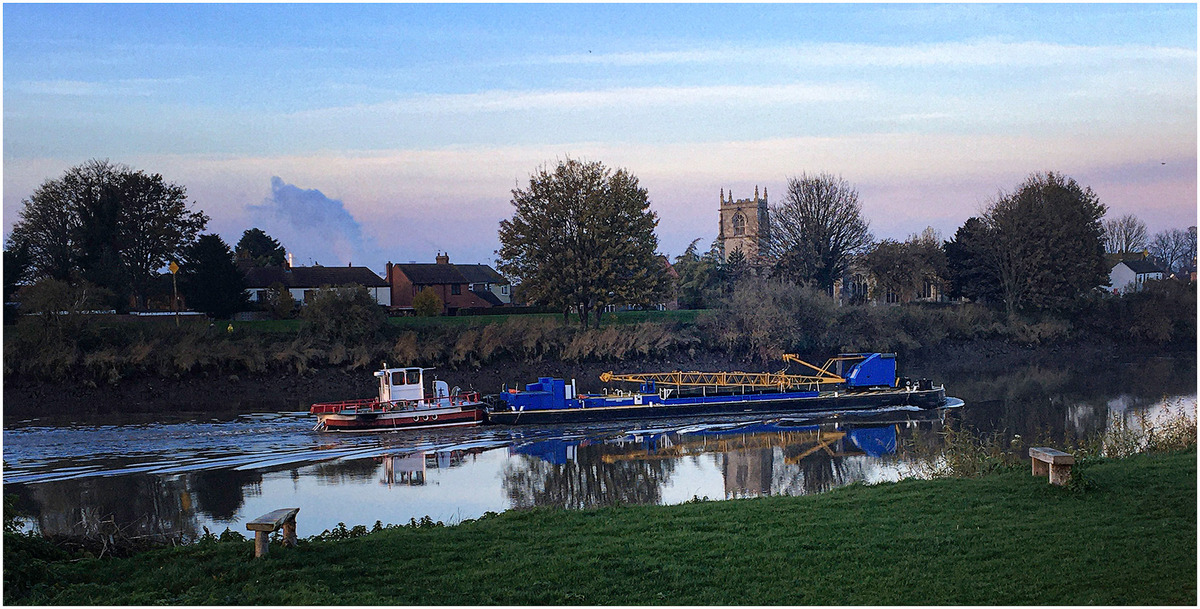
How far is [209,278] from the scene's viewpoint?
1951 inches

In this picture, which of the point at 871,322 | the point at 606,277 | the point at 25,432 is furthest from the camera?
the point at 871,322

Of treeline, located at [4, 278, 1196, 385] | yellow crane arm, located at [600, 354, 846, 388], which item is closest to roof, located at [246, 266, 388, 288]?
treeline, located at [4, 278, 1196, 385]

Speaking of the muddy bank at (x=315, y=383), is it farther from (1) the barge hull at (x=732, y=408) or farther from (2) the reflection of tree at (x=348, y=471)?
(2) the reflection of tree at (x=348, y=471)

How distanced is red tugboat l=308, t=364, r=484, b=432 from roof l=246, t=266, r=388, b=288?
30670mm

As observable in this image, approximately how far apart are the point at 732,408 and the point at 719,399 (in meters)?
0.59

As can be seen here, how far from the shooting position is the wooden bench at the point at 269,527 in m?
11.1

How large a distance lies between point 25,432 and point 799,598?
2699cm

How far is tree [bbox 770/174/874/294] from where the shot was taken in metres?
63.0

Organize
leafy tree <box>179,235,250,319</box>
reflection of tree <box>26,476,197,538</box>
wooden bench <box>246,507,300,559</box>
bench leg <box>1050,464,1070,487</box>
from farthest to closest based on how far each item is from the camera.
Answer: leafy tree <box>179,235,250,319</box>, reflection of tree <box>26,476,197,538</box>, bench leg <box>1050,464,1070,487</box>, wooden bench <box>246,507,300,559</box>

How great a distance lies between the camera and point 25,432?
29.6m

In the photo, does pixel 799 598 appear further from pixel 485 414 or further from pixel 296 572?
pixel 485 414

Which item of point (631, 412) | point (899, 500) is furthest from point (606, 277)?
point (899, 500)

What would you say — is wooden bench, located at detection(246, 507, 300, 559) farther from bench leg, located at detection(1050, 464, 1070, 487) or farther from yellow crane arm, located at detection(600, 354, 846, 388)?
yellow crane arm, located at detection(600, 354, 846, 388)

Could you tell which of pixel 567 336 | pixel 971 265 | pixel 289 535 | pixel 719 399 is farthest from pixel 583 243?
pixel 289 535
